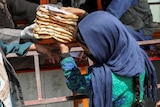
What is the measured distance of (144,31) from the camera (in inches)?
116

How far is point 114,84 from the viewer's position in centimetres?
191

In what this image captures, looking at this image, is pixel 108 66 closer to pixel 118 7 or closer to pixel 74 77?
pixel 74 77

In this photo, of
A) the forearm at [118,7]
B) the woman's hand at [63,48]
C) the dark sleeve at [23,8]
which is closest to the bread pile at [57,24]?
the woman's hand at [63,48]

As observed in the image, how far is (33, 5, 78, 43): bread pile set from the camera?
1.99 m

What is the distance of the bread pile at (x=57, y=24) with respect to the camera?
1.99 meters

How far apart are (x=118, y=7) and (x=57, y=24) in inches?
36.3

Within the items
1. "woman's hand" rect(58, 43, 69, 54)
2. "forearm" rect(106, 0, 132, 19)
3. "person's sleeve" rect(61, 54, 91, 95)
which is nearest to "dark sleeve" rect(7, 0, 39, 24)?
"forearm" rect(106, 0, 132, 19)

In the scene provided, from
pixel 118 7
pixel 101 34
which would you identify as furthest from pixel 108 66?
pixel 118 7

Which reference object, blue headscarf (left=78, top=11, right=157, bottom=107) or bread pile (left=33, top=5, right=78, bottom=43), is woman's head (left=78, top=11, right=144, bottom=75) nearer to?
blue headscarf (left=78, top=11, right=157, bottom=107)

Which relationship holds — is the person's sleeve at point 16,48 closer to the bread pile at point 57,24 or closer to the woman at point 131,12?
the bread pile at point 57,24

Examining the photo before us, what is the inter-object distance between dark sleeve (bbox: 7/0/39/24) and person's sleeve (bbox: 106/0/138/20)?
0.62 meters

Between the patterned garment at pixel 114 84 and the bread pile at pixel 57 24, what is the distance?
0.15 meters

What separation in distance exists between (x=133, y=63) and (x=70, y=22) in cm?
43

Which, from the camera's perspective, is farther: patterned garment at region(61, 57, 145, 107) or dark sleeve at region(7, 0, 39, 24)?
dark sleeve at region(7, 0, 39, 24)
